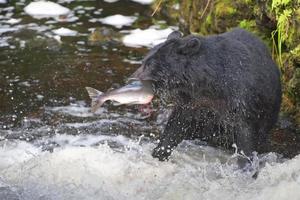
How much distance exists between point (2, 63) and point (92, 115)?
2.29 metres

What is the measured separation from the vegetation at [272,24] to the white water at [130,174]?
1.25 meters

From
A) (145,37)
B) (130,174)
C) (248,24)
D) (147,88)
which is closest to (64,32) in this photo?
(145,37)

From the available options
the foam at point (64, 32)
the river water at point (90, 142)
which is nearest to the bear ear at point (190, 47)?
the river water at point (90, 142)

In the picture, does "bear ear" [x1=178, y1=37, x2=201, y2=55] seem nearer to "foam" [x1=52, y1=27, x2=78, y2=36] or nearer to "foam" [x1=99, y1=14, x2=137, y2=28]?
"foam" [x1=52, y1=27, x2=78, y2=36]

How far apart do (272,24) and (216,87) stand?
2.75 meters

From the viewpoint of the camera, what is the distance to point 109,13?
1137 cm

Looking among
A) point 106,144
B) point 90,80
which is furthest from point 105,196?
point 90,80

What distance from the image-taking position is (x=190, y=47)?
5203mm

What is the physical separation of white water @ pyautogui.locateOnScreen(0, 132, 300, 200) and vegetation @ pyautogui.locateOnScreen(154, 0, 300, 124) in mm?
1248

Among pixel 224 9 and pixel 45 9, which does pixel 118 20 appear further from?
pixel 224 9

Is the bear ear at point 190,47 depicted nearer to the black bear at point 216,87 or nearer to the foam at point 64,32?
the black bear at point 216,87

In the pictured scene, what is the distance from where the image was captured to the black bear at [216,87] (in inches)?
204

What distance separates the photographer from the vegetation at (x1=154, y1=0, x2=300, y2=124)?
7074 millimetres

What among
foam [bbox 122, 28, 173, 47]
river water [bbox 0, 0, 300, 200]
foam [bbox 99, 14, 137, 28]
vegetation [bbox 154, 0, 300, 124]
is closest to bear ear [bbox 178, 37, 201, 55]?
river water [bbox 0, 0, 300, 200]
